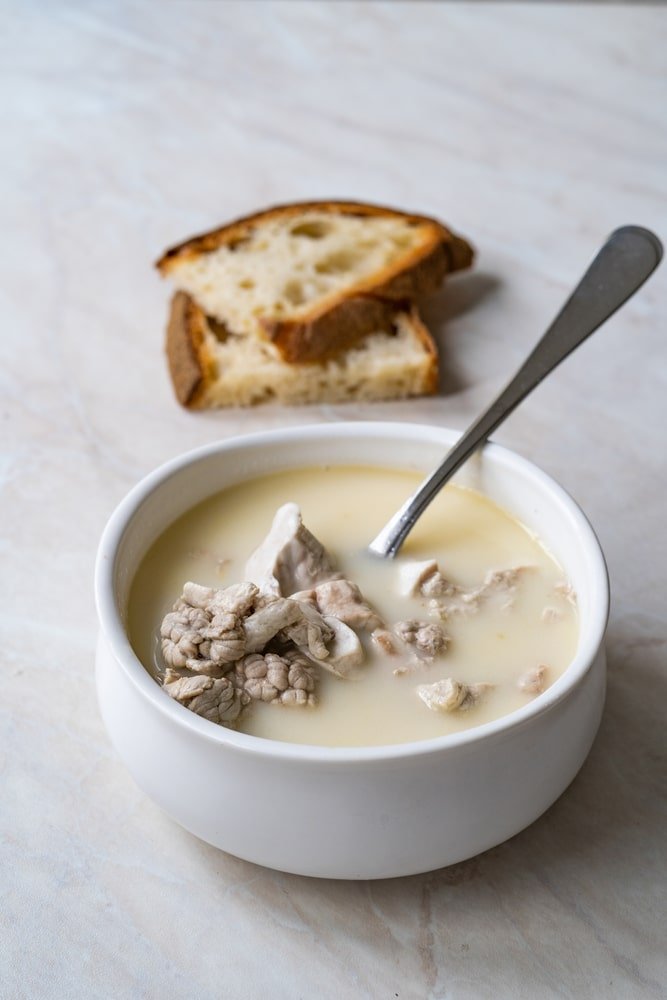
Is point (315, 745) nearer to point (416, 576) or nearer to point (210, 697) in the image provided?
point (210, 697)

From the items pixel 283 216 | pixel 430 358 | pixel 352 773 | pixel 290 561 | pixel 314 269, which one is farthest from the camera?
pixel 283 216

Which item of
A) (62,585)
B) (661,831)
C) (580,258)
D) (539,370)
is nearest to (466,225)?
(580,258)

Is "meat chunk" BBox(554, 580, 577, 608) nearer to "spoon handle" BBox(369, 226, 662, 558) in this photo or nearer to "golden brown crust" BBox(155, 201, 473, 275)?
"spoon handle" BBox(369, 226, 662, 558)

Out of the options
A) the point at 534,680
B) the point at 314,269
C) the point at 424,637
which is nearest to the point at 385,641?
the point at 424,637

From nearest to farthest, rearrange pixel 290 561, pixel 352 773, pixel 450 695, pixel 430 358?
pixel 352 773 → pixel 450 695 → pixel 290 561 → pixel 430 358

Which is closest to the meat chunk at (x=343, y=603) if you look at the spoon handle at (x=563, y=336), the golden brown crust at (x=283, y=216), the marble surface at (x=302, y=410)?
the spoon handle at (x=563, y=336)

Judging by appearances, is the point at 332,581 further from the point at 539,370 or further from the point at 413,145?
the point at 413,145
